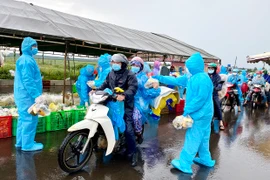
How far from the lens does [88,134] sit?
3.80 metres

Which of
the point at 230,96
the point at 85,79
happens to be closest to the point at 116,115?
the point at 85,79

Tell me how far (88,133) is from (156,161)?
4.92ft

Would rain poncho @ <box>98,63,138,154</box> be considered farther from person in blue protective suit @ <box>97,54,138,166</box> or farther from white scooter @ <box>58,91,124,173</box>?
white scooter @ <box>58,91,124,173</box>

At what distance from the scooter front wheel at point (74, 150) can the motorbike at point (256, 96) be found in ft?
33.2

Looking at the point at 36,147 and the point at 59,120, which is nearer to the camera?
the point at 36,147

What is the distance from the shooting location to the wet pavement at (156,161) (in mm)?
3852

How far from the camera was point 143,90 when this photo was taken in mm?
4957

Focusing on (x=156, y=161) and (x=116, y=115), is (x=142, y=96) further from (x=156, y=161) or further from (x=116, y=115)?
(x=156, y=161)

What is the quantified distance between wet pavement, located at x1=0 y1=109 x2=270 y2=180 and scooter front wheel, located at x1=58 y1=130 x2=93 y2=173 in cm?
13

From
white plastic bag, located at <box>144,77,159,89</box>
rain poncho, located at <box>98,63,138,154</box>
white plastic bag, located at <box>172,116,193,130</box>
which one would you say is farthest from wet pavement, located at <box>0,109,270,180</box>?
white plastic bag, located at <box>144,77,159,89</box>

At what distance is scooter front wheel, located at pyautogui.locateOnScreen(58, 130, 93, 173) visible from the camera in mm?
3582

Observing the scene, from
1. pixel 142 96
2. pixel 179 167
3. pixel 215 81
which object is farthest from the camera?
pixel 215 81

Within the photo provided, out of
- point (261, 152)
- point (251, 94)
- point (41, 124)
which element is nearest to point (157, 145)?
point (261, 152)

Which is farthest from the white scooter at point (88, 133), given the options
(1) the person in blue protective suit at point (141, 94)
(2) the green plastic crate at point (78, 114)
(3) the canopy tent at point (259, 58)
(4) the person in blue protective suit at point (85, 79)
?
(3) the canopy tent at point (259, 58)
